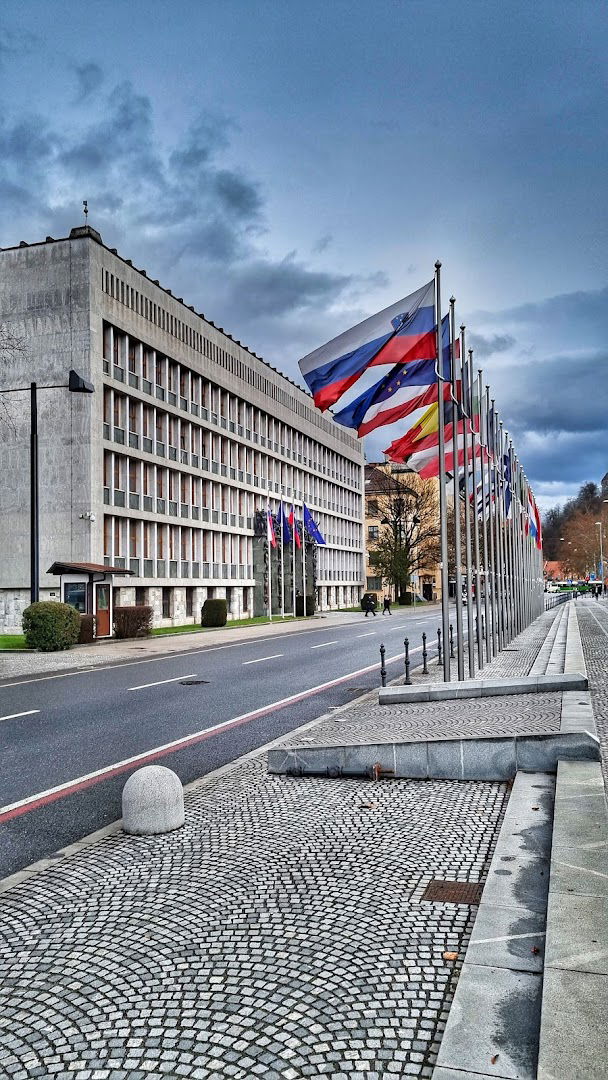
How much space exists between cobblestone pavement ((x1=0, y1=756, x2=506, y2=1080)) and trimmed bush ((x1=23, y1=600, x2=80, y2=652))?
21065 millimetres

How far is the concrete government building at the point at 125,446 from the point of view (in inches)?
1497

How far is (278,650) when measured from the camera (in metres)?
27.7

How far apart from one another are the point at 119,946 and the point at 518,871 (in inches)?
96.6

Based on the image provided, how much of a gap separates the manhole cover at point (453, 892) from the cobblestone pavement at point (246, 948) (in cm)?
9

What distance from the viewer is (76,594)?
31156mm

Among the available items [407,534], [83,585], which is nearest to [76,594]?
[83,585]

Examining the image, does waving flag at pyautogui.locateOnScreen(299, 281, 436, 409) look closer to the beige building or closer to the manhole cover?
the manhole cover

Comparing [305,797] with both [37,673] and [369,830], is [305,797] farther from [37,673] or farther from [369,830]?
[37,673]

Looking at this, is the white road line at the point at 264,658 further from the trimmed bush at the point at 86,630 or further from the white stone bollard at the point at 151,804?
the white stone bollard at the point at 151,804

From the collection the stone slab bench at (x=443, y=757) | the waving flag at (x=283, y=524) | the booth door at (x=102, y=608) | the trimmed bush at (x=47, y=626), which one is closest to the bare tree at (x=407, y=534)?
the waving flag at (x=283, y=524)

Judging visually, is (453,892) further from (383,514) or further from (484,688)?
(383,514)

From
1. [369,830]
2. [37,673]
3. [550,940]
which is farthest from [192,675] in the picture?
[550,940]

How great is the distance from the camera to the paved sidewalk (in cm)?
340

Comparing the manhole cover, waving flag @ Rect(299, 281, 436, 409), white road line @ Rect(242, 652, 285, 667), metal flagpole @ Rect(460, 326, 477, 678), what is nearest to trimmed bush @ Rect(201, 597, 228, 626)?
white road line @ Rect(242, 652, 285, 667)
